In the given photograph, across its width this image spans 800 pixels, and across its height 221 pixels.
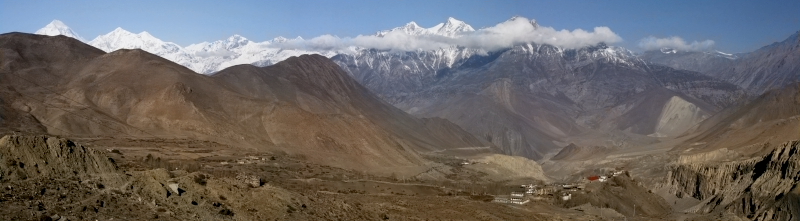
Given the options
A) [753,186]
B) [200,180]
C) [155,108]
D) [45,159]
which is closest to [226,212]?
[200,180]

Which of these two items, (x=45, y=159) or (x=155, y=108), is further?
(x=155, y=108)

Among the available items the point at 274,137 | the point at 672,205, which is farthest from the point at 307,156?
the point at 672,205

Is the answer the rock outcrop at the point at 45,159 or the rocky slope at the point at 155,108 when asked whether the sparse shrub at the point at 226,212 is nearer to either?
the rock outcrop at the point at 45,159

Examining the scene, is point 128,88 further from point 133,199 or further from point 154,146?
point 133,199

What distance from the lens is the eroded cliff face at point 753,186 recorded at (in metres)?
88.4

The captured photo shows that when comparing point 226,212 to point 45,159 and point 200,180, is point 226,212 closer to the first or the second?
point 200,180

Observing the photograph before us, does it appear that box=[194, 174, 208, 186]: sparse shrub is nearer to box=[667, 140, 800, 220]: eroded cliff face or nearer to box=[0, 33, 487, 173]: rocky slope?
box=[667, 140, 800, 220]: eroded cliff face

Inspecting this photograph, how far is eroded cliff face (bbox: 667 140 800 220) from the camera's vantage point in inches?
3482

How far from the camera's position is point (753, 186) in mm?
97438

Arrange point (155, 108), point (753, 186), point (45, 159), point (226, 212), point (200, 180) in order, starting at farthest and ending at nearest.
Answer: point (155, 108), point (753, 186), point (200, 180), point (226, 212), point (45, 159)

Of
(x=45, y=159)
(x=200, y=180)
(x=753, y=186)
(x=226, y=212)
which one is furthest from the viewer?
(x=753, y=186)

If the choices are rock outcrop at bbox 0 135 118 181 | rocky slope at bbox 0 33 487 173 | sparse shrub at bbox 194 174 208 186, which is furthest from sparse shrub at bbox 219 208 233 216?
rocky slope at bbox 0 33 487 173

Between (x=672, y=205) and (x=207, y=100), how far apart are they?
287 feet

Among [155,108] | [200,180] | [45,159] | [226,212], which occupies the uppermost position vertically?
[155,108]
